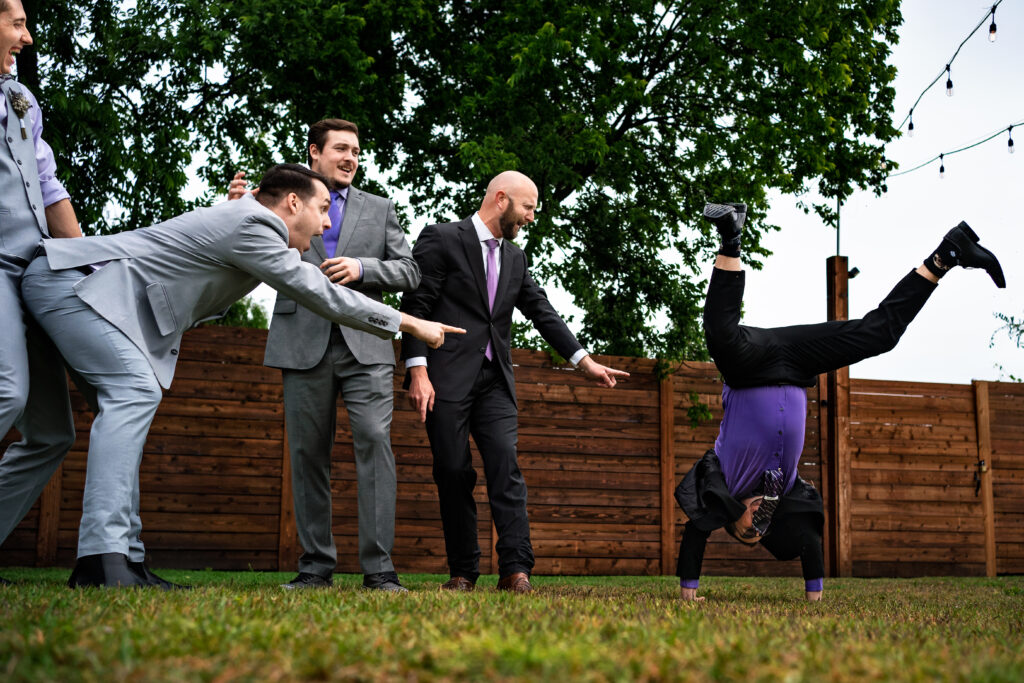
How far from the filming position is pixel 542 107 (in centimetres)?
989

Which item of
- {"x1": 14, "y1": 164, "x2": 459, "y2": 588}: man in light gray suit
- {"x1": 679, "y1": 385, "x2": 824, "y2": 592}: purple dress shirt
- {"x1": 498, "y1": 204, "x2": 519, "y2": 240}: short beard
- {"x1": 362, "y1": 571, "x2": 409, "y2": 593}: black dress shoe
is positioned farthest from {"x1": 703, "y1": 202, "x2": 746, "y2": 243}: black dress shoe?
{"x1": 362, "y1": 571, "x2": 409, "y2": 593}: black dress shoe

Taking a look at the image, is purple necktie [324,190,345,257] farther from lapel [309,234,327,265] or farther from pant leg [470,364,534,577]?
pant leg [470,364,534,577]

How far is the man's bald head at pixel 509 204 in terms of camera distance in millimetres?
4758

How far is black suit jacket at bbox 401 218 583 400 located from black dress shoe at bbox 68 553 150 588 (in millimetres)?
1673

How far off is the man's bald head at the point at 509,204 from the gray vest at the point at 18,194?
208 centimetres

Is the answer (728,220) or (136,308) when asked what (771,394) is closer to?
(728,220)

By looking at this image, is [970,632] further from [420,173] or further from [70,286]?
[420,173]

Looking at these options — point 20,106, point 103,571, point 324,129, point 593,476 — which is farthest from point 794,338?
point 593,476

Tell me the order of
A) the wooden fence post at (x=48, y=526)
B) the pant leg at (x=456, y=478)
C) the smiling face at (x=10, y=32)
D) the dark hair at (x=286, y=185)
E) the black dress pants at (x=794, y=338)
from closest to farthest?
1. the smiling face at (x=10, y=32)
2. the dark hair at (x=286, y=185)
3. the black dress pants at (x=794, y=338)
4. the pant leg at (x=456, y=478)
5. the wooden fence post at (x=48, y=526)

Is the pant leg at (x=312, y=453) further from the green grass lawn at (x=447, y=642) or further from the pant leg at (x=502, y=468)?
the green grass lawn at (x=447, y=642)

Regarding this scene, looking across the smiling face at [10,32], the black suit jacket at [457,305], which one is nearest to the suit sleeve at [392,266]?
the black suit jacket at [457,305]

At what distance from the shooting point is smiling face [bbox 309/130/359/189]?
15.5 ft

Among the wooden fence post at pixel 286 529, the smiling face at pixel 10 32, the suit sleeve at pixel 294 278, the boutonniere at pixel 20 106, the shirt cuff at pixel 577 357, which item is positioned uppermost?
the smiling face at pixel 10 32

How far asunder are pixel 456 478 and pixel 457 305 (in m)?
0.87
